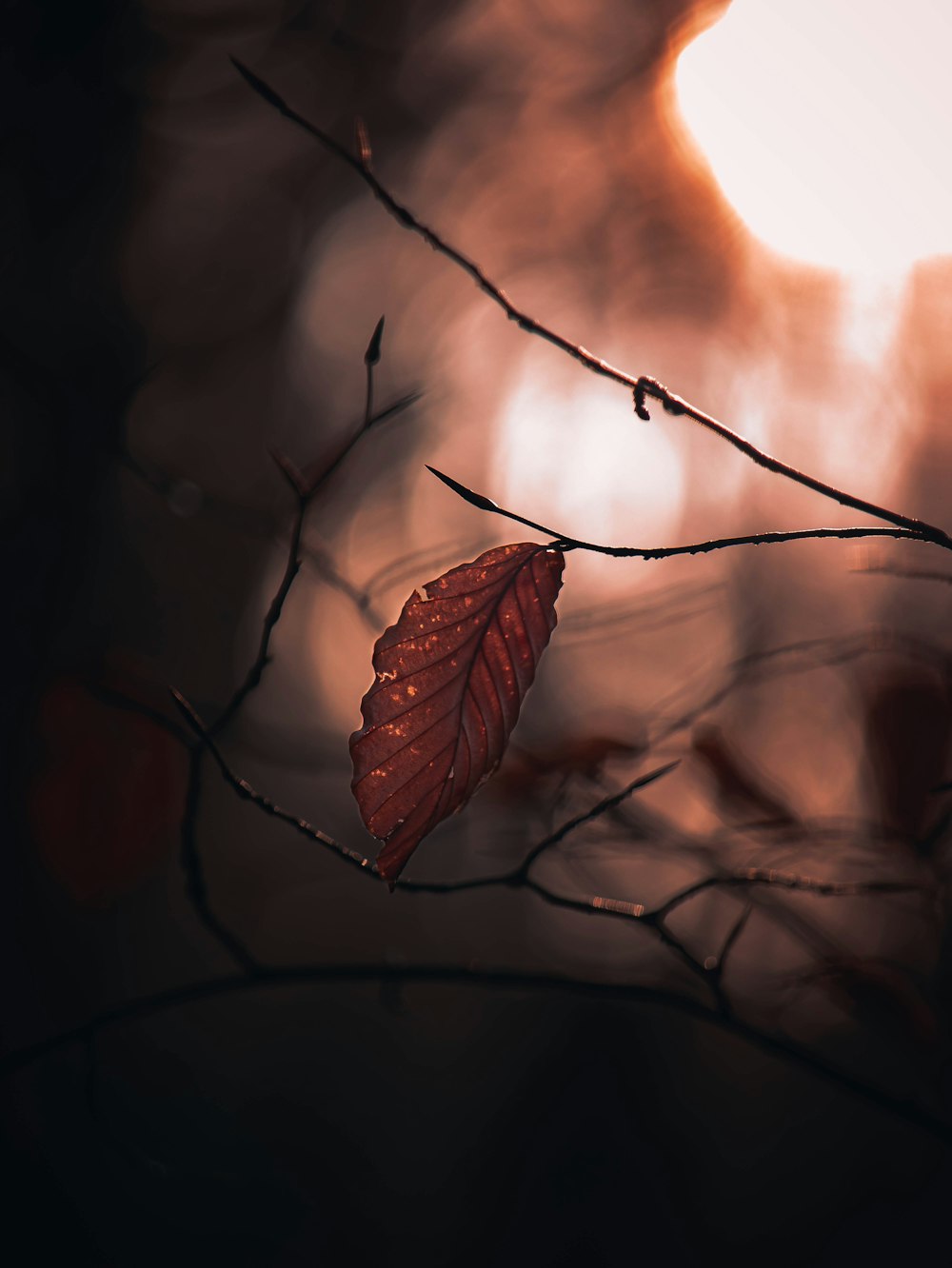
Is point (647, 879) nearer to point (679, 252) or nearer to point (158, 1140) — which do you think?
point (158, 1140)

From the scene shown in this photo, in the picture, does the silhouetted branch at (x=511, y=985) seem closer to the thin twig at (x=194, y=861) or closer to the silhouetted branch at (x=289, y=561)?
the thin twig at (x=194, y=861)

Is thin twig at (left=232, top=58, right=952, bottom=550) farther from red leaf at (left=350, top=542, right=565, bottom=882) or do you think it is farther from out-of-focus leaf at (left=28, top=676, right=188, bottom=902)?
out-of-focus leaf at (left=28, top=676, right=188, bottom=902)

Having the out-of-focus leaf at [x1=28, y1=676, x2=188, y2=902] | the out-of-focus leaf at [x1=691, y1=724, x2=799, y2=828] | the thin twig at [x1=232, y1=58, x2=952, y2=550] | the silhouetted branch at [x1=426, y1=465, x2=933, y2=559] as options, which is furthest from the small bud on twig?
the out-of-focus leaf at [x1=28, y1=676, x2=188, y2=902]

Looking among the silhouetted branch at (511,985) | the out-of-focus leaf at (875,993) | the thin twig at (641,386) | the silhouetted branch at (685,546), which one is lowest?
the out-of-focus leaf at (875,993)

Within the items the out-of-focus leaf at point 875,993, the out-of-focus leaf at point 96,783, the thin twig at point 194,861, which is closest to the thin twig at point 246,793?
the thin twig at point 194,861

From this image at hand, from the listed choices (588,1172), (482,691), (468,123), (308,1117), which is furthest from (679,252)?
(308,1117)
